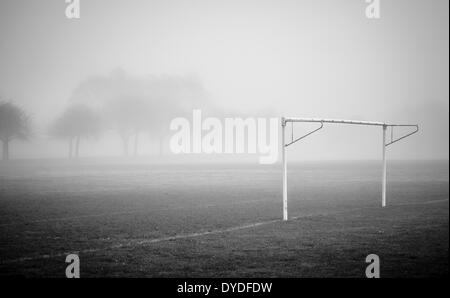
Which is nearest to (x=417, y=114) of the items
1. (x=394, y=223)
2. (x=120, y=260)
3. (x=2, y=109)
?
(x=2, y=109)

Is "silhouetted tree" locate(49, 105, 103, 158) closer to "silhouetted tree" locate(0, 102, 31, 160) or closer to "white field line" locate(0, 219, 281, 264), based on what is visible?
"silhouetted tree" locate(0, 102, 31, 160)

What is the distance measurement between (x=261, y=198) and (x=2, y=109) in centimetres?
5985

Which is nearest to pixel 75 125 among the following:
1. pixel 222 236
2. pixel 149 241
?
pixel 149 241

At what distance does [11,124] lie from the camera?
67875mm

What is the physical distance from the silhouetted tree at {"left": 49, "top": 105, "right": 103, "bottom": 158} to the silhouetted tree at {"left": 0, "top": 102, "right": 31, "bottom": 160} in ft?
40.6

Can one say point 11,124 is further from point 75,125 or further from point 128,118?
point 128,118

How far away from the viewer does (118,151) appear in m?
115

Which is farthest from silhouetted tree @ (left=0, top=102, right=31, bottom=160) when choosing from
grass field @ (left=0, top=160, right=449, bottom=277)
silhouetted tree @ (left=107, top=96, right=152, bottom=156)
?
grass field @ (left=0, top=160, right=449, bottom=277)

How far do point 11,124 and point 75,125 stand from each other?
1697 centimetres

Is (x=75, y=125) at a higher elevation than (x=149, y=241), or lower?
higher

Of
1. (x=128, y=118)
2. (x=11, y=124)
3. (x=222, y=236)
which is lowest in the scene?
(x=222, y=236)

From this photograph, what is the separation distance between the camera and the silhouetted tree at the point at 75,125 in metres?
84.3

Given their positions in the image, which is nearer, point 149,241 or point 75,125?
point 149,241
